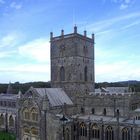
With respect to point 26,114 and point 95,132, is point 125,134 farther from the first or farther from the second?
point 26,114

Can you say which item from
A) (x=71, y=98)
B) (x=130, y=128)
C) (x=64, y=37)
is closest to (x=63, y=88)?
(x=71, y=98)

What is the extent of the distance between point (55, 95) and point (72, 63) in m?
7.44

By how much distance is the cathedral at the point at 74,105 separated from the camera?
1628 inches

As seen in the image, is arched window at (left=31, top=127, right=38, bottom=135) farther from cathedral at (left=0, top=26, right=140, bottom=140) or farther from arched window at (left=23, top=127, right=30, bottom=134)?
arched window at (left=23, top=127, right=30, bottom=134)

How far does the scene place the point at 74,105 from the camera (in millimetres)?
49125

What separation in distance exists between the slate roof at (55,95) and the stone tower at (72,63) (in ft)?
4.40

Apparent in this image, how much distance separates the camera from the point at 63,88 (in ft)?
167

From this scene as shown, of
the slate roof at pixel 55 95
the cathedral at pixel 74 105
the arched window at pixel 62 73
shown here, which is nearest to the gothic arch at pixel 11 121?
the cathedral at pixel 74 105

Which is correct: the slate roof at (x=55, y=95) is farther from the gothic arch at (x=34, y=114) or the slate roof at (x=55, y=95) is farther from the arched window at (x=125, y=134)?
the arched window at (x=125, y=134)

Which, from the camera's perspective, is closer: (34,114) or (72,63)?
(34,114)

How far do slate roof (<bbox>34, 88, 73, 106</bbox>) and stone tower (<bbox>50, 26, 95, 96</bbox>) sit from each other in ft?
4.40

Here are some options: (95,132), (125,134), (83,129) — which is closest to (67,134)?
(83,129)

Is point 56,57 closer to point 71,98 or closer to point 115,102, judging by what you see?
point 71,98

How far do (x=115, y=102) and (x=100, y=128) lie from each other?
565 cm
